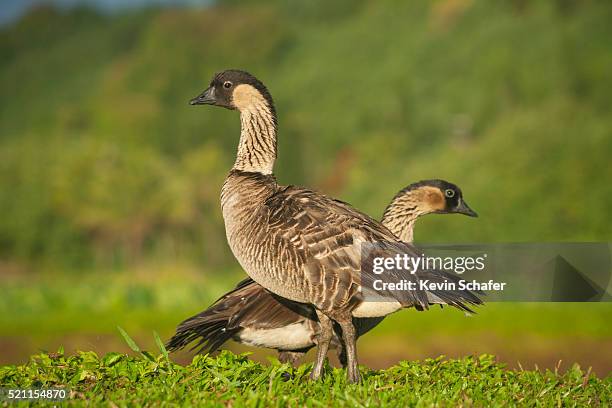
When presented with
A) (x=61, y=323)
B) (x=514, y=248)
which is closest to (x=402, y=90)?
(x=61, y=323)

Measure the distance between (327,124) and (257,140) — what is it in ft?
67.4

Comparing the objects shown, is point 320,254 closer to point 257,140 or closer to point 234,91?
point 257,140

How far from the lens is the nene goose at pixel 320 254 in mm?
5242

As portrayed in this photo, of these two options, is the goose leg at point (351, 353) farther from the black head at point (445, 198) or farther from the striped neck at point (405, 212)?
the black head at point (445, 198)

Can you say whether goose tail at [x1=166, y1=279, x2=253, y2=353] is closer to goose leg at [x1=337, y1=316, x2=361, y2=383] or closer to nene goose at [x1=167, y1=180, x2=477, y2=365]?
nene goose at [x1=167, y1=180, x2=477, y2=365]

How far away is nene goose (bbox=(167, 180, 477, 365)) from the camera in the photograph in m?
6.45

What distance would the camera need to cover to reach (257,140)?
257 inches

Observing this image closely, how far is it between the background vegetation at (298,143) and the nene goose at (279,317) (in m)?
8.32

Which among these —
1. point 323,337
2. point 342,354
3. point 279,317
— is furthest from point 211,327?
point 323,337

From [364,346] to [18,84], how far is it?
73.3ft

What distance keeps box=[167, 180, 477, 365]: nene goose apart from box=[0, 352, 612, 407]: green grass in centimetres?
82

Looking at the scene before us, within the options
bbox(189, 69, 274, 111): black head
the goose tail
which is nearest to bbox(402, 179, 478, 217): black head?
bbox(189, 69, 274, 111): black head

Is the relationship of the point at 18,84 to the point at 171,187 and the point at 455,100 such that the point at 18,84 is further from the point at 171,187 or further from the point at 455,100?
the point at 455,100

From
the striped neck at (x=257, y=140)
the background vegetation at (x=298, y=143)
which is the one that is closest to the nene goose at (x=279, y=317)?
the striped neck at (x=257, y=140)
